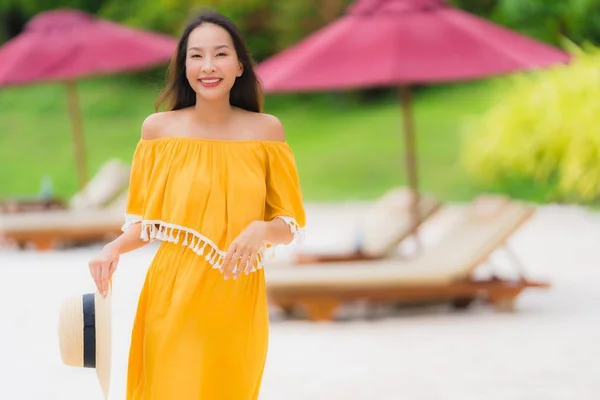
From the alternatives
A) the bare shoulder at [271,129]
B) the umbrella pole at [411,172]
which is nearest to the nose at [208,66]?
the bare shoulder at [271,129]

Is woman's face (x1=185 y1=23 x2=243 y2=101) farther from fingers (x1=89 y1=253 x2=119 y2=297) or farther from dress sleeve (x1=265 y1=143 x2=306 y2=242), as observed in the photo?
fingers (x1=89 y1=253 x2=119 y2=297)

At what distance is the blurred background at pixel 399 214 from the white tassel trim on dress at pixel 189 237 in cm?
57

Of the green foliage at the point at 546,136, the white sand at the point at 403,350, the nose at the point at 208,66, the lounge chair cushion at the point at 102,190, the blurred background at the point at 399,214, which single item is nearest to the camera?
the nose at the point at 208,66

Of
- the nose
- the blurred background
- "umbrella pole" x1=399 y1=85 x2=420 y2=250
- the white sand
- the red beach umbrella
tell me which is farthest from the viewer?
the red beach umbrella

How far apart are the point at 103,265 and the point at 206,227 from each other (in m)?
0.29

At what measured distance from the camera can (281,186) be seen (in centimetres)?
363

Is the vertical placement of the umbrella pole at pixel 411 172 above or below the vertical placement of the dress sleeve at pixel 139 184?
below

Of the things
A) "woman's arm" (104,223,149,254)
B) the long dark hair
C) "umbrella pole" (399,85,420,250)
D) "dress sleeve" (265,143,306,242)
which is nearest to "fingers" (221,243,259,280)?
"dress sleeve" (265,143,306,242)

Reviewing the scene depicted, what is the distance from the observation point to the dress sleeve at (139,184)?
3.61 meters

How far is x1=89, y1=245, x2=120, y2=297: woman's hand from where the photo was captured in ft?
11.5

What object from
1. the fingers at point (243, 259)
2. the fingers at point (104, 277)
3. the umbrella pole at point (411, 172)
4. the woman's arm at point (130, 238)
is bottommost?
the umbrella pole at point (411, 172)

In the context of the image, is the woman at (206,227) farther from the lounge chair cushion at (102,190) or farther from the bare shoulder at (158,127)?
the lounge chair cushion at (102,190)

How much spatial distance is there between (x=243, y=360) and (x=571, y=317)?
5.54m

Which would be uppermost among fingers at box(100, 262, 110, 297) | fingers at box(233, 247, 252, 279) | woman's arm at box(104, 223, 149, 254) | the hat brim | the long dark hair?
the long dark hair
